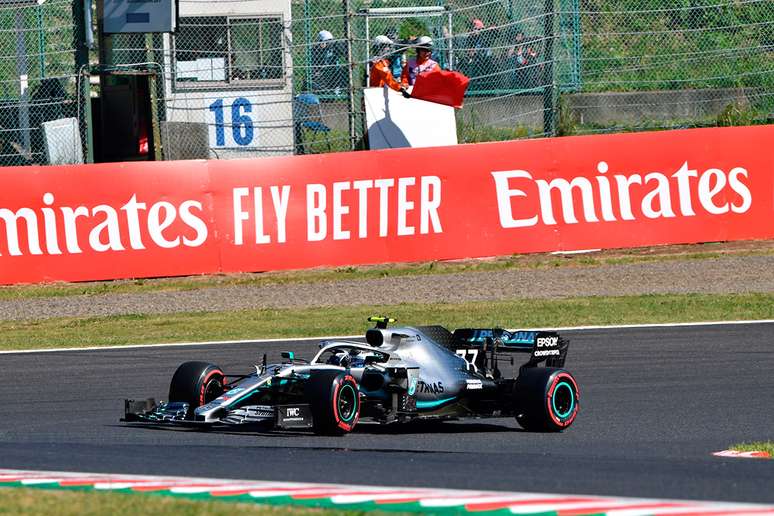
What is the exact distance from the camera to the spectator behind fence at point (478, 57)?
2272cm

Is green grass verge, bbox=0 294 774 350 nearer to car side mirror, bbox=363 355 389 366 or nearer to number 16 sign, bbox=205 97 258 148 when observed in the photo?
car side mirror, bbox=363 355 389 366

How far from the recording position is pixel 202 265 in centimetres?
1906

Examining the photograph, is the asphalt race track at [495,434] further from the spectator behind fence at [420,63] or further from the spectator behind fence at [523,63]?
the spectator behind fence at [420,63]

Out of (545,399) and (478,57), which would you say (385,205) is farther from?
(545,399)

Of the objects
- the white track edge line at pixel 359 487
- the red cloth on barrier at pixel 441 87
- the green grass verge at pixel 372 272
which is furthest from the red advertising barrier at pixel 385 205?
the white track edge line at pixel 359 487

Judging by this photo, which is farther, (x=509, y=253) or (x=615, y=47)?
(x=615, y=47)

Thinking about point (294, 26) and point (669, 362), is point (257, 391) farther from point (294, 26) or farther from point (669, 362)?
point (294, 26)

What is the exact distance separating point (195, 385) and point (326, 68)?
12949 millimetres

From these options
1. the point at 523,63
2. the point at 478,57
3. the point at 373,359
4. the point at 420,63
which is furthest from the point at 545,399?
the point at 478,57

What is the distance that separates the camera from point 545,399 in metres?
10.2

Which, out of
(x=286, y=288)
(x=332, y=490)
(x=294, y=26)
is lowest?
(x=332, y=490)

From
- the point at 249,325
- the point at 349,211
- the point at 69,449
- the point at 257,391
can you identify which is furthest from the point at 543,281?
the point at 69,449

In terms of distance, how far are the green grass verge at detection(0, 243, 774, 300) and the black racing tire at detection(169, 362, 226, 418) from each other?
27.9 ft

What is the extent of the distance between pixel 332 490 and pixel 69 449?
8.14 feet
